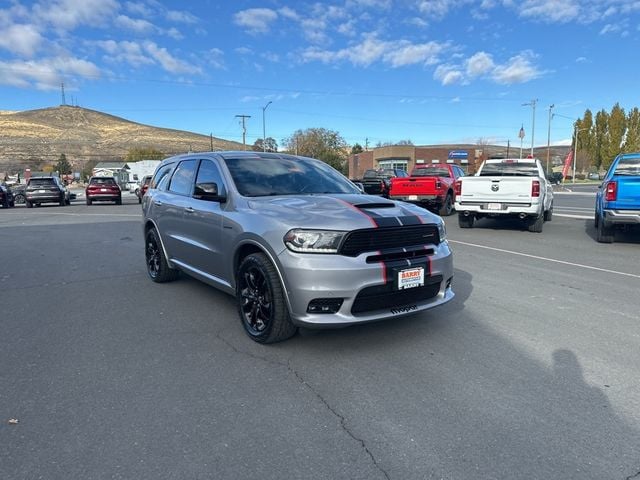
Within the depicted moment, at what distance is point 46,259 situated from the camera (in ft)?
28.9

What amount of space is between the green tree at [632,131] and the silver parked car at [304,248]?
87.1 m

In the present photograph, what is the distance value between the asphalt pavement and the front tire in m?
0.16

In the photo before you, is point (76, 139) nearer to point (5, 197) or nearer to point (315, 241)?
point (5, 197)

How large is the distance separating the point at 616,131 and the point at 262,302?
90715mm

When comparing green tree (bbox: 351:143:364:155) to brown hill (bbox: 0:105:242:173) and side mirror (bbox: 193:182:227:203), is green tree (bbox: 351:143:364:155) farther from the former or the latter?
side mirror (bbox: 193:182:227:203)

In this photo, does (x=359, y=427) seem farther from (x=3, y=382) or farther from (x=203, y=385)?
(x=3, y=382)

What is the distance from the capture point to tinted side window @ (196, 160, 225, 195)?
507 cm

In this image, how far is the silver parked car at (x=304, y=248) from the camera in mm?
3768

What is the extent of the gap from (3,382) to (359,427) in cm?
271

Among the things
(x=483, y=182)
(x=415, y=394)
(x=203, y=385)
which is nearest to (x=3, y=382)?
(x=203, y=385)

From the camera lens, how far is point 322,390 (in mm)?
A: 3389

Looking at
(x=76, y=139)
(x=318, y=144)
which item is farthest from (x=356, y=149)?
(x=76, y=139)

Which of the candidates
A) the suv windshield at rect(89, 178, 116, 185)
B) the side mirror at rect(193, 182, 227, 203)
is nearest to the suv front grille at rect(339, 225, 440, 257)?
the side mirror at rect(193, 182, 227, 203)

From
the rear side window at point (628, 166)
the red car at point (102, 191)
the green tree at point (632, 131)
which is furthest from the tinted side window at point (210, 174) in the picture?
the green tree at point (632, 131)
